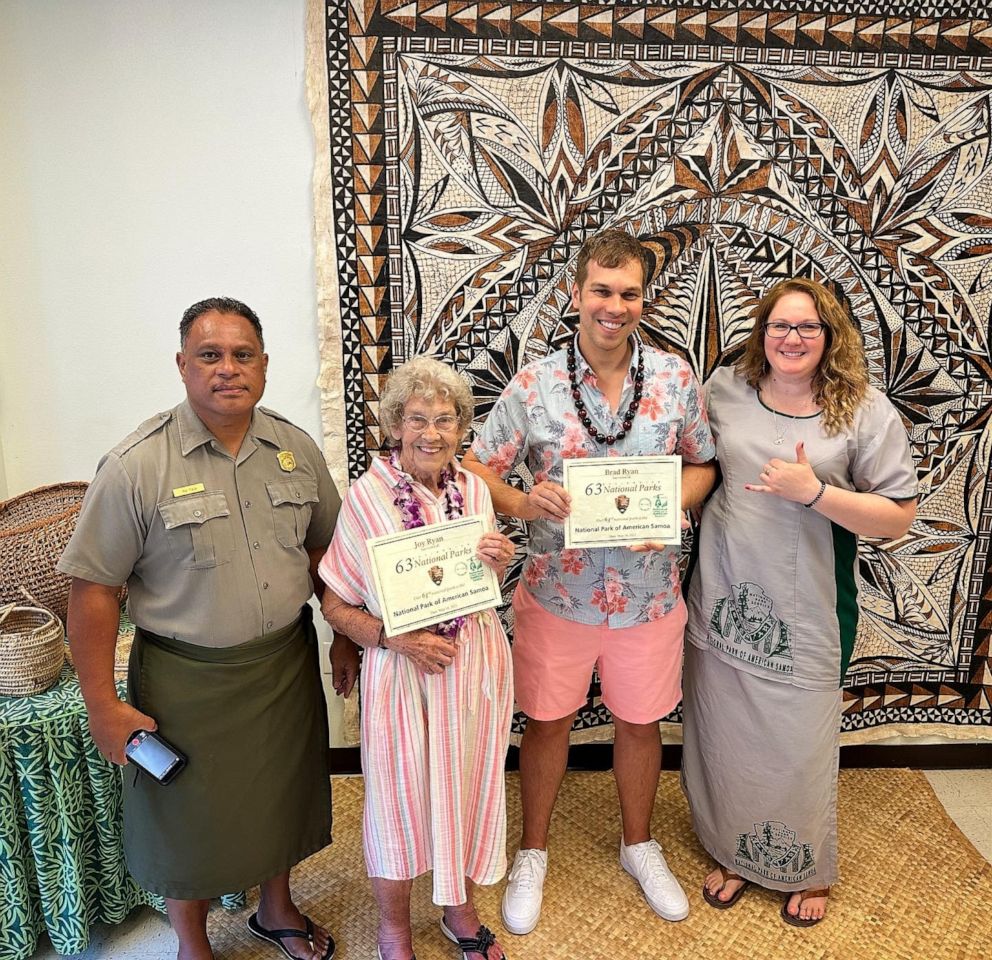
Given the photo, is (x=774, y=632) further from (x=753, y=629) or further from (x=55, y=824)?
(x=55, y=824)

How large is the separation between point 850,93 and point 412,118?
128cm

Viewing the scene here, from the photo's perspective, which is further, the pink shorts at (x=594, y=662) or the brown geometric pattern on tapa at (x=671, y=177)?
the brown geometric pattern on tapa at (x=671, y=177)

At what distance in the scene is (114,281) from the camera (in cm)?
227

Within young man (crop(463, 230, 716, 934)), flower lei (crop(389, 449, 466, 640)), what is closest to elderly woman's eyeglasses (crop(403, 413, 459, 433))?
flower lei (crop(389, 449, 466, 640))

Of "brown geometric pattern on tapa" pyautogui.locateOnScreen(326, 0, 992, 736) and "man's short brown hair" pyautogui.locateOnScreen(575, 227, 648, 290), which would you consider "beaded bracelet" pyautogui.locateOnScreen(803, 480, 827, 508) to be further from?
"brown geometric pattern on tapa" pyautogui.locateOnScreen(326, 0, 992, 736)

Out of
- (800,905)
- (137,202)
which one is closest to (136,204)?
(137,202)

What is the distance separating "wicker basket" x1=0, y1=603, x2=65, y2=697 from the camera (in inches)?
70.6

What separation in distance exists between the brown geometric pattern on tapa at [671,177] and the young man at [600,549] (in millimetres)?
517

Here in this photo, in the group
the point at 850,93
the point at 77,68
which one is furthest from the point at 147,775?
the point at 850,93

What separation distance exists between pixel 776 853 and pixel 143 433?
1921mm

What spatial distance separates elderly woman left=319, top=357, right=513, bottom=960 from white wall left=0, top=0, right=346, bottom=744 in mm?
852

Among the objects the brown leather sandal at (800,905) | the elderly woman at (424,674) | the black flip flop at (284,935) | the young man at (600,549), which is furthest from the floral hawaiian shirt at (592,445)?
the black flip flop at (284,935)

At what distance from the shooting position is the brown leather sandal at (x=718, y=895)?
2.11 meters

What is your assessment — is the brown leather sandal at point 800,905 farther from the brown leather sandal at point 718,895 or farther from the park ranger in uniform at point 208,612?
the park ranger in uniform at point 208,612
